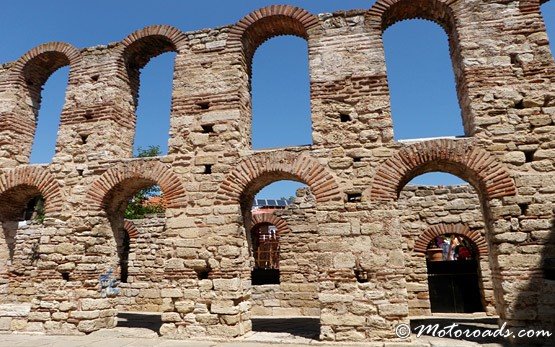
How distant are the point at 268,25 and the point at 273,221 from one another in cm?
566

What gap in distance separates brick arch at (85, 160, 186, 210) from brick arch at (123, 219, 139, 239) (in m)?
4.78

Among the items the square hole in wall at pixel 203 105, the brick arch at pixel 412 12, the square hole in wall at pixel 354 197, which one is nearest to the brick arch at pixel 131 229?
the square hole in wall at pixel 203 105

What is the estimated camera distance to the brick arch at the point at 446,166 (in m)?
6.24

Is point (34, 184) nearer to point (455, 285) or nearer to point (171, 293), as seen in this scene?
point (171, 293)

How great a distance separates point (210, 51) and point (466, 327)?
25.3 feet

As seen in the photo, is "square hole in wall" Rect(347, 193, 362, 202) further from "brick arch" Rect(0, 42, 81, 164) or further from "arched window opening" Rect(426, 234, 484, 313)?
"brick arch" Rect(0, 42, 81, 164)

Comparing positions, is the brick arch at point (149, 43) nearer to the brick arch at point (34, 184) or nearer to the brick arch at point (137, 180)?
the brick arch at point (137, 180)

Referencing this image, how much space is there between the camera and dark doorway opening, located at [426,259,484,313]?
407 inches

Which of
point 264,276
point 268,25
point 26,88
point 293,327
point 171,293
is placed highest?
point 268,25

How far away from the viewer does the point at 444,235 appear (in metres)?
10.4

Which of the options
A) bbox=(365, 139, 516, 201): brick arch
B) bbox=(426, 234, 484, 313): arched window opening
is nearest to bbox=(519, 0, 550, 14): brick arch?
bbox=(365, 139, 516, 201): brick arch

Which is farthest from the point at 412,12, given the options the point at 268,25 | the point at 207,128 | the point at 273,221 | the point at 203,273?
the point at 203,273

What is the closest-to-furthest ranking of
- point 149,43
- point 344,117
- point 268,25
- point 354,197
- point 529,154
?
point 529,154, point 354,197, point 344,117, point 268,25, point 149,43

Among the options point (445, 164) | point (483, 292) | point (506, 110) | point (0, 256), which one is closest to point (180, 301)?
point (0, 256)
